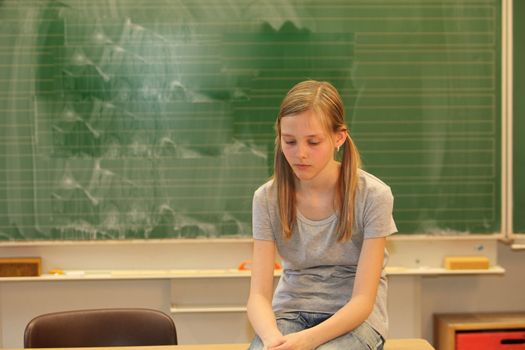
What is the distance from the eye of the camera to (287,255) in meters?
1.83

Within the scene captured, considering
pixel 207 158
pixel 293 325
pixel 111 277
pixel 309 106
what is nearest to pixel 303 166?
pixel 309 106

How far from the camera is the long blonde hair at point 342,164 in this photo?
1.72m

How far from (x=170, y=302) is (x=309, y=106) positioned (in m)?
1.68

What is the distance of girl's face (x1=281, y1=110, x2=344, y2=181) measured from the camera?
67.1 inches

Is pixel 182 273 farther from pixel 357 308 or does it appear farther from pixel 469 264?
pixel 357 308

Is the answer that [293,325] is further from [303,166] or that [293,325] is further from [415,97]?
[415,97]

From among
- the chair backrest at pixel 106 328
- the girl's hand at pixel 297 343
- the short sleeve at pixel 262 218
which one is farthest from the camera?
the chair backrest at pixel 106 328

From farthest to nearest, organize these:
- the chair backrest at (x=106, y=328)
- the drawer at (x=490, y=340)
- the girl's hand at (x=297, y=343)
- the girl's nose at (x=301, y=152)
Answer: the drawer at (x=490, y=340)
the chair backrest at (x=106, y=328)
the girl's nose at (x=301, y=152)
the girl's hand at (x=297, y=343)

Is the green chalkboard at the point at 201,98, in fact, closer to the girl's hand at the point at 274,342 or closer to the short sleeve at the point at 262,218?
the short sleeve at the point at 262,218

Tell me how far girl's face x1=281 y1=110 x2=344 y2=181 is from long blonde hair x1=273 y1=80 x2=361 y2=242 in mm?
17

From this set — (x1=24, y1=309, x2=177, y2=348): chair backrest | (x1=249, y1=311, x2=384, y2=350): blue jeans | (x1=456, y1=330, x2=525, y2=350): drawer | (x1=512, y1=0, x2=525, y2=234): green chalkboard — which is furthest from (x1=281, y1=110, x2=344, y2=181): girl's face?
(x1=456, y1=330, x2=525, y2=350): drawer

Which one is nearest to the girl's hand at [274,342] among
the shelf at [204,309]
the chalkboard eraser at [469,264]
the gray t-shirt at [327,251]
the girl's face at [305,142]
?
the gray t-shirt at [327,251]

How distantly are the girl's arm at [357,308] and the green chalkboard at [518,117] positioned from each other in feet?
5.01

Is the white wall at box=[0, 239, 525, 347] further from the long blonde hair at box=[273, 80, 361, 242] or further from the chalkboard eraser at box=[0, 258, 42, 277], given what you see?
the long blonde hair at box=[273, 80, 361, 242]
